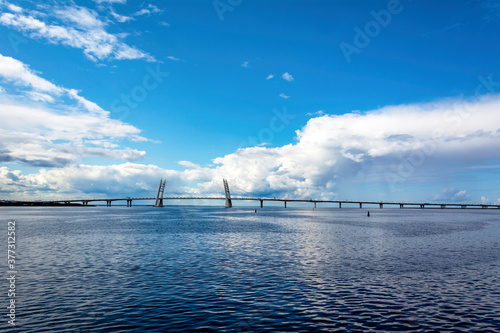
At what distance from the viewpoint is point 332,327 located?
1669cm

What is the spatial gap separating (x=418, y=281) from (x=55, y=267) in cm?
3269

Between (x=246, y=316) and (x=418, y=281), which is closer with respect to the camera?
(x=246, y=316)

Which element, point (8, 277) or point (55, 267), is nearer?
point (8, 277)

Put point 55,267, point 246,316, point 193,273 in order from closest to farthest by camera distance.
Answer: point 246,316 → point 193,273 → point 55,267

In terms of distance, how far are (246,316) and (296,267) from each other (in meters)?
15.1

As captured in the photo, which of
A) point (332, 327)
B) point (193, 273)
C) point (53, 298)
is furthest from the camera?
point (193, 273)

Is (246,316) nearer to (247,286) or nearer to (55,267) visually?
(247,286)

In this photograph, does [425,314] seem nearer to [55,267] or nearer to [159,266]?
[159,266]

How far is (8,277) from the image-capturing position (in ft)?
88.3

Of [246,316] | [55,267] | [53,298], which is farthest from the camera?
[55,267]

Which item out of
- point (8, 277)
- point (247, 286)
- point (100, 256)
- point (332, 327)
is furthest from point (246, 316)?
point (100, 256)

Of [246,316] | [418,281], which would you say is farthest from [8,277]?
[418,281]

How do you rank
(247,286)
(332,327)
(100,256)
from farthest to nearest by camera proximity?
1. (100,256)
2. (247,286)
3. (332,327)

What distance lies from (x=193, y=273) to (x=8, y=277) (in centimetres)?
1496
